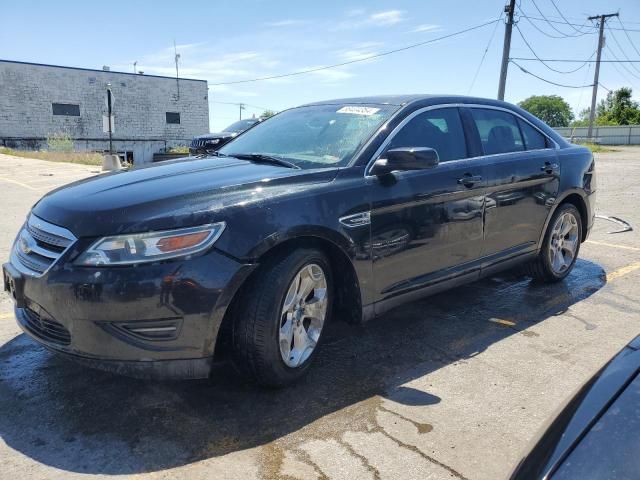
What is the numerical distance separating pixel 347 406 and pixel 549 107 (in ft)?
375

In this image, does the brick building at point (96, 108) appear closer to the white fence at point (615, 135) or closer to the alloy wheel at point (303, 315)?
the white fence at point (615, 135)

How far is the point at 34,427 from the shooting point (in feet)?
8.89

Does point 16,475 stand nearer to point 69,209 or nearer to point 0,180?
point 69,209

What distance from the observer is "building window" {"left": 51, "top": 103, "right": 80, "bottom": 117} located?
3988 cm

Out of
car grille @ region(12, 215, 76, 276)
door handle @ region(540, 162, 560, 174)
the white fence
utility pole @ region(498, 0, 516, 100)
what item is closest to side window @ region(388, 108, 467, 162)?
door handle @ region(540, 162, 560, 174)

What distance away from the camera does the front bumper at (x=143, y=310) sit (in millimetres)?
2582

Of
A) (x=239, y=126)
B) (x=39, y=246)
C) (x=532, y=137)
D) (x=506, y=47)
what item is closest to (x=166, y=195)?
(x=39, y=246)

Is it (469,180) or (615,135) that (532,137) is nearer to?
(469,180)

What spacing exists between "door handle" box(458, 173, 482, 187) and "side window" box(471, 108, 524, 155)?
351mm

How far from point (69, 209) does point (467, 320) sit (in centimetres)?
295

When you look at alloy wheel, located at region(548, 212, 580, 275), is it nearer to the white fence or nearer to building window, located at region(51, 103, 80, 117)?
building window, located at region(51, 103, 80, 117)

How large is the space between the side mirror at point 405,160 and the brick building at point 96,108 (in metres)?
38.1

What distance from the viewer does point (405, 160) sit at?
3.34 meters

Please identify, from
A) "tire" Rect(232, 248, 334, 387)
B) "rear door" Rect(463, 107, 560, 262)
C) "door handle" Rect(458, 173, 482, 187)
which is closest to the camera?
"tire" Rect(232, 248, 334, 387)
